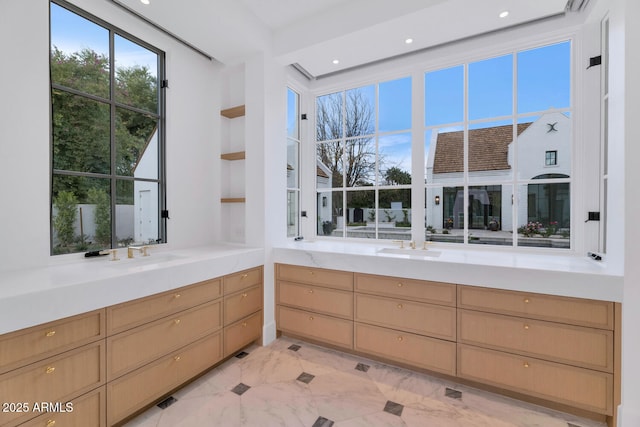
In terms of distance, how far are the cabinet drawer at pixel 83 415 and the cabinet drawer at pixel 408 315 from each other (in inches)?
68.8

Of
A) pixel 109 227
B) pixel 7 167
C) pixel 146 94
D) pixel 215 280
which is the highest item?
pixel 146 94

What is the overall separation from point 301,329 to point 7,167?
2.39 m

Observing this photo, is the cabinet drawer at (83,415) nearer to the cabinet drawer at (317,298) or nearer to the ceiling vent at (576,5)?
the cabinet drawer at (317,298)

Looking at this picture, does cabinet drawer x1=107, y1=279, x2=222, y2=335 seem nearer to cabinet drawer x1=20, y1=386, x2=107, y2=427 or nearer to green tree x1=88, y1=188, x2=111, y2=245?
cabinet drawer x1=20, y1=386, x2=107, y2=427

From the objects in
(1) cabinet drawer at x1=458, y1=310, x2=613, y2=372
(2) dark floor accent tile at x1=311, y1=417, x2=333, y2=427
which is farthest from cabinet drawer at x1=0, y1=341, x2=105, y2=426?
(1) cabinet drawer at x1=458, y1=310, x2=613, y2=372

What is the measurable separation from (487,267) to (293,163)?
2.26 meters

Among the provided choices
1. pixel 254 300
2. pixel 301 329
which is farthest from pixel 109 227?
A: pixel 301 329

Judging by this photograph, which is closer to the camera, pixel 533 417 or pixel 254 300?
pixel 533 417

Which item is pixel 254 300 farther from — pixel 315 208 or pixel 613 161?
pixel 613 161

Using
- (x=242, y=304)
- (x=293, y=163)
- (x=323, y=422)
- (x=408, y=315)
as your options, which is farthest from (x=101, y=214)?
(x=408, y=315)

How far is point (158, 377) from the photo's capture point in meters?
1.83

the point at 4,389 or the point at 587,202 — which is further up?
the point at 587,202

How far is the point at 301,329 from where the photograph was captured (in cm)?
264

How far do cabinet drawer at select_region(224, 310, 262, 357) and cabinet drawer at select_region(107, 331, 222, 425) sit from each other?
0.08 m
